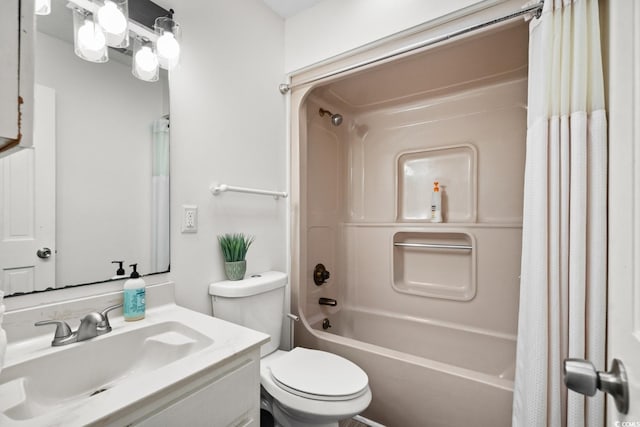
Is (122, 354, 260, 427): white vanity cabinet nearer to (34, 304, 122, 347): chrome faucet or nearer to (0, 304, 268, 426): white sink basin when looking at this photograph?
(0, 304, 268, 426): white sink basin

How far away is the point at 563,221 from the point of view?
3.32 feet

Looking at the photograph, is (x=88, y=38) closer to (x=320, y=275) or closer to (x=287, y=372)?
(x=287, y=372)

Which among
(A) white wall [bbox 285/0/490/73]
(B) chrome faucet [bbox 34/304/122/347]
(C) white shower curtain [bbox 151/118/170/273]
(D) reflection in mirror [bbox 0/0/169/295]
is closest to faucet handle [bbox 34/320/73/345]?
(B) chrome faucet [bbox 34/304/122/347]

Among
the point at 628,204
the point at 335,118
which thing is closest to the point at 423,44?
the point at 335,118

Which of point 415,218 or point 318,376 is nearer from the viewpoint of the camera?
point 318,376

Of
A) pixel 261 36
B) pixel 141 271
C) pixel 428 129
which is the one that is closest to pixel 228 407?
pixel 141 271

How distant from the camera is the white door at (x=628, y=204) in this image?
1.32 feet

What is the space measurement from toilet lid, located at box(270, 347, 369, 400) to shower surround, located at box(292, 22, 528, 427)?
27cm

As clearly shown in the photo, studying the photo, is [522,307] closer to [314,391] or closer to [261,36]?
[314,391]

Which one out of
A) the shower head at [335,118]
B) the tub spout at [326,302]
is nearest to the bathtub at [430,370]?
the tub spout at [326,302]

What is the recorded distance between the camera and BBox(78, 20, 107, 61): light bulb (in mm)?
975

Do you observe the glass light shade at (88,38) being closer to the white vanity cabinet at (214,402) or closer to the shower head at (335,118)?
the white vanity cabinet at (214,402)

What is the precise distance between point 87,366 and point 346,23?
1.86 m

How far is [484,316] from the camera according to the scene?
1.91 meters
